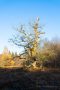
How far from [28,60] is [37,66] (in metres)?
1.83

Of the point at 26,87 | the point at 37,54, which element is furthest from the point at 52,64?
the point at 26,87

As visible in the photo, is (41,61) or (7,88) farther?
(41,61)

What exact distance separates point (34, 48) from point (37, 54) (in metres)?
1.03

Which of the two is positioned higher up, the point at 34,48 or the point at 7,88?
the point at 34,48

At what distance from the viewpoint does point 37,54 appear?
138 ft

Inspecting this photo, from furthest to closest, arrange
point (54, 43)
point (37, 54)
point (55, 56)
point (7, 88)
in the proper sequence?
point (54, 43)
point (55, 56)
point (37, 54)
point (7, 88)

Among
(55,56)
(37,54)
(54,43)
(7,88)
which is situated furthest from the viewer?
(54,43)

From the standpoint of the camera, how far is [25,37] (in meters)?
43.0

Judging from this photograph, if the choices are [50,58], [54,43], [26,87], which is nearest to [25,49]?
[50,58]

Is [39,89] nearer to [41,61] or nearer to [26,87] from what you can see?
[26,87]

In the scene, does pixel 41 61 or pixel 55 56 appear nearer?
pixel 41 61

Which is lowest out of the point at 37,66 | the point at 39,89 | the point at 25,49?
the point at 39,89

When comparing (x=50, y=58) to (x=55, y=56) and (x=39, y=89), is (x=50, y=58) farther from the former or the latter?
(x=39, y=89)

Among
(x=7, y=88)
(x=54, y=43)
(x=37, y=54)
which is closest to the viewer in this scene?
(x=7, y=88)
